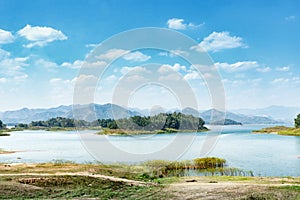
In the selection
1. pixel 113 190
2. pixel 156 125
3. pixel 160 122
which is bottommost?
pixel 113 190

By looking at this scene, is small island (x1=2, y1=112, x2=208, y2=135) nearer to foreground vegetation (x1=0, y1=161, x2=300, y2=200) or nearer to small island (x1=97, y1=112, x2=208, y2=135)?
small island (x1=97, y1=112, x2=208, y2=135)

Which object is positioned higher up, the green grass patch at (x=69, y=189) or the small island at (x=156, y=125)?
the small island at (x=156, y=125)

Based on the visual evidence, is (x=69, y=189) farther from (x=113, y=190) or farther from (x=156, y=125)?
(x=156, y=125)

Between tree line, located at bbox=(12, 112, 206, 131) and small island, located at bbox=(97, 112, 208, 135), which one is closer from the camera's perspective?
tree line, located at bbox=(12, 112, 206, 131)

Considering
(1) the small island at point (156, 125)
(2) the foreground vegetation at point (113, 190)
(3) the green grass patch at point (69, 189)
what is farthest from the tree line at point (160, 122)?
(2) the foreground vegetation at point (113, 190)

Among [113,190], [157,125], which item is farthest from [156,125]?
[113,190]

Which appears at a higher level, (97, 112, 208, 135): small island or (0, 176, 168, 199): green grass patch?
(97, 112, 208, 135): small island

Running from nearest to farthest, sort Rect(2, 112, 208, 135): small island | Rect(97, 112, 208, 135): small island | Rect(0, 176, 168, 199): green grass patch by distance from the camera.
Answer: Rect(0, 176, 168, 199): green grass patch, Rect(2, 112, 208, 135): small island, Rect(97, 112, 208, 135): small island

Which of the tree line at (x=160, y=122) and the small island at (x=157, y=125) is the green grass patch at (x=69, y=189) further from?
the small island at (x=157, y=125)

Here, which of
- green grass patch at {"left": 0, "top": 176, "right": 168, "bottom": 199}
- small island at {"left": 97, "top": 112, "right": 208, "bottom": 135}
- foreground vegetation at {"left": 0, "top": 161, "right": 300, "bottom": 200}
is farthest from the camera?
small island at {"left": 97, "top": 112, "right": 208, "bottom": 135}

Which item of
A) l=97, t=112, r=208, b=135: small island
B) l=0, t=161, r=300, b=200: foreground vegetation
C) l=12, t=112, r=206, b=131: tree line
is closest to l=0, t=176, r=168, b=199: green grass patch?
l=0, t=161, r=300, b=200: foreground vegetation

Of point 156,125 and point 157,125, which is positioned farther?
point 157,125

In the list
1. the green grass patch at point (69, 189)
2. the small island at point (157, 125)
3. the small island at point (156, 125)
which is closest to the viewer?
the green grass patch at point (69, 189)

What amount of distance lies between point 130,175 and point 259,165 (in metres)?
14.1
